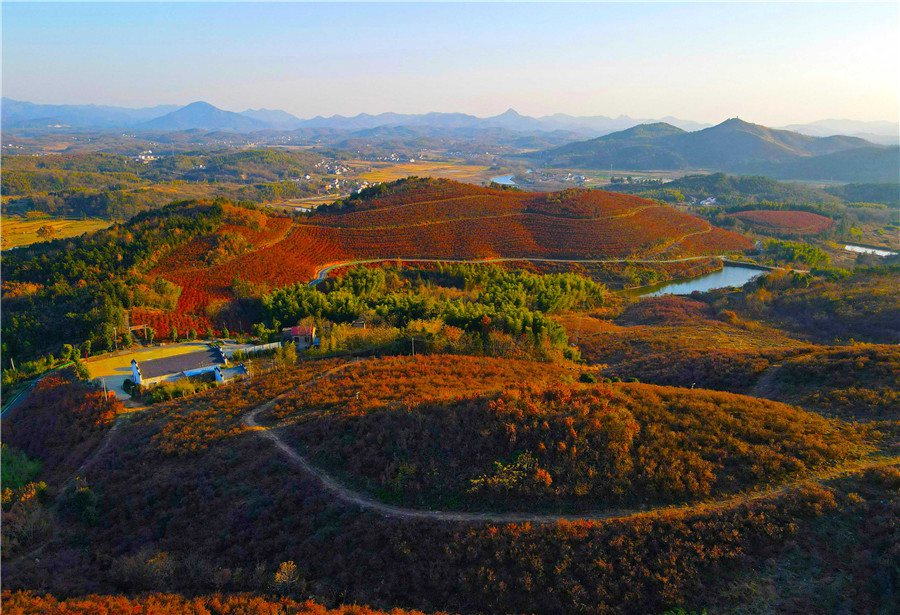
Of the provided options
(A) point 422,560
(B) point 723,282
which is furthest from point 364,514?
(B) point 723,282

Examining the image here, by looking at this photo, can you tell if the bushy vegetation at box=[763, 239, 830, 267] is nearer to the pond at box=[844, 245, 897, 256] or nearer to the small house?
the pond at box=[844, 245, 897, 256]

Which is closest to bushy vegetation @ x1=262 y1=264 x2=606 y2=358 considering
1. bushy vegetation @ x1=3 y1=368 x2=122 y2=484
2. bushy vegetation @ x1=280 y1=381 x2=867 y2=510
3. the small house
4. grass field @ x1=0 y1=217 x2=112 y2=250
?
the small house

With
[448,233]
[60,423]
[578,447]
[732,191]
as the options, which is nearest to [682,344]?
[578,447]

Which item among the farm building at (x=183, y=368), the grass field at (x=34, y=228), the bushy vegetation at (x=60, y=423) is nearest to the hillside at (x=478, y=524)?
the bushy vegetation at (x=60, y=423)

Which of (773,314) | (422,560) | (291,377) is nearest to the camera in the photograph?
(422,560)

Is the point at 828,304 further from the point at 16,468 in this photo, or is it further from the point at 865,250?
the point at 16,468

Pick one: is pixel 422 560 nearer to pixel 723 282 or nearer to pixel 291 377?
pixel 291 377
